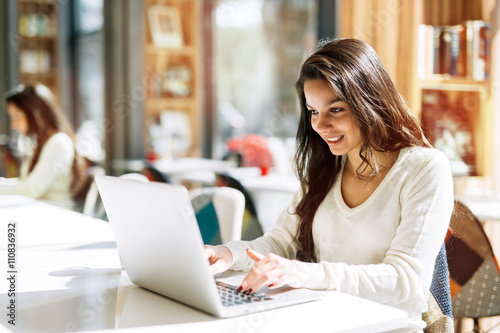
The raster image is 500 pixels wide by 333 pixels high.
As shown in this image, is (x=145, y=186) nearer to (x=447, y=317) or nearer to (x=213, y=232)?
(x=447, y=317)

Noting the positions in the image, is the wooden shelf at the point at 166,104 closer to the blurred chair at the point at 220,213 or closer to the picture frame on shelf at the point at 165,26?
the picture frame on shelf at the point at 165,26

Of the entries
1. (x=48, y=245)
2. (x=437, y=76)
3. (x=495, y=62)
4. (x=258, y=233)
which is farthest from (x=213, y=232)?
(x=495, y=62)

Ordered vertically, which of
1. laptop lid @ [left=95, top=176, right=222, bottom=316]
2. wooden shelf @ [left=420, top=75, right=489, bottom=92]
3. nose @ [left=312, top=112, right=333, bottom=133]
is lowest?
laptop lid @ [left=95, top=176, right=222, bottom=316]

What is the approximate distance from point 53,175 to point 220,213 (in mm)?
2042

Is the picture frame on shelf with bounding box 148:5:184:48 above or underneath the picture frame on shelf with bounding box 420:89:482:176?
above

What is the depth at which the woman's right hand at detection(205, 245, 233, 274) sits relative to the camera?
1490 millimetres

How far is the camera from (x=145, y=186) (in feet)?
3.91

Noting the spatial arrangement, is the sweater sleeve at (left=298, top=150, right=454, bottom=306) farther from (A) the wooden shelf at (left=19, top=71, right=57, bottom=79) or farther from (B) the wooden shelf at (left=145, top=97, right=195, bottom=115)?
(A) the wooden shelf at (left=19, top=71, right=57, bottom=79)

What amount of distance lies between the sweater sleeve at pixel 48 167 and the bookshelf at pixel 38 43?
3.79 meters

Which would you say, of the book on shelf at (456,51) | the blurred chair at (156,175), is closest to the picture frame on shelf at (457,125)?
Result: the book on shelf at (456,51)

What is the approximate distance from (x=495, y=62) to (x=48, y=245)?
2973 mm

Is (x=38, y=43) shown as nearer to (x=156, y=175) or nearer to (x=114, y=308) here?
(x=156, y=175)

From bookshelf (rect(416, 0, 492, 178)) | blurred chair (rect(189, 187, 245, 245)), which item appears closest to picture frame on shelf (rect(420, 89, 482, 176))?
bookshelf (rect(416, 0, 492, 178))

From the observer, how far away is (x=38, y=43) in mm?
7461
